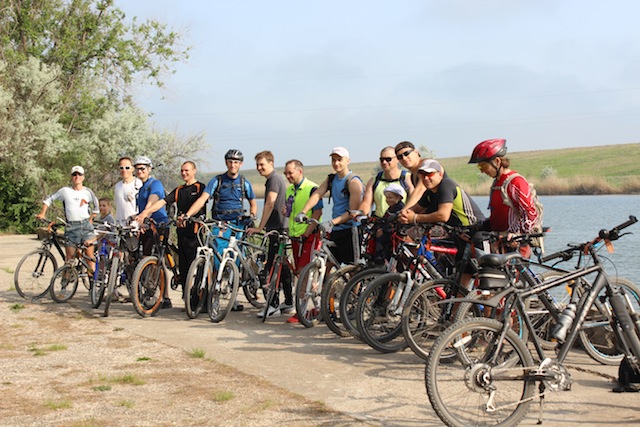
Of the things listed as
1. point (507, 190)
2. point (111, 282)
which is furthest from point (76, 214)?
point (507, 190)

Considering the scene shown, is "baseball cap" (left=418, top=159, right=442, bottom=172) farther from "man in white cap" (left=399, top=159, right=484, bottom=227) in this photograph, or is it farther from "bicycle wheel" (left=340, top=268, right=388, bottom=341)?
"bicycle wheel" (left=340, top=268, right=388, bottom=341)

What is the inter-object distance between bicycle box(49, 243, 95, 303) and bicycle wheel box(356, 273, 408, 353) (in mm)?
5132

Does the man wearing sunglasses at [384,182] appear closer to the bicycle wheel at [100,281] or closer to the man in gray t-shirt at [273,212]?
the man in gray t-shirt at [273,212]

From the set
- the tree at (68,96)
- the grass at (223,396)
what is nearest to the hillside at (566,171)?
the tree at (68,96)

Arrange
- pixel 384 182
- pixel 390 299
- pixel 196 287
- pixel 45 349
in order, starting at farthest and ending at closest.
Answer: pixel 196 287 → pixel 384 182 → pixel 45 349 → pixel 390 299

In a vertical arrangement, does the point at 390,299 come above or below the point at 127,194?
below

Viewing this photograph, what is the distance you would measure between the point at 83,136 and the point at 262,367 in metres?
29.2

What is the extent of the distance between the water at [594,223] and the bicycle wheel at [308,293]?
22.1ft

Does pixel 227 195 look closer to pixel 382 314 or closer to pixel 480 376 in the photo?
pixel 382 314

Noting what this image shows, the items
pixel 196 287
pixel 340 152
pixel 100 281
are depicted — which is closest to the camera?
pixel 340 152

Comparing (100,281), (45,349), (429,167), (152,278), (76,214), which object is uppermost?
(429,167)

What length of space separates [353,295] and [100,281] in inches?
166

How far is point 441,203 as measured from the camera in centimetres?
743

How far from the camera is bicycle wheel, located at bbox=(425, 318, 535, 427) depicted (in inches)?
193
